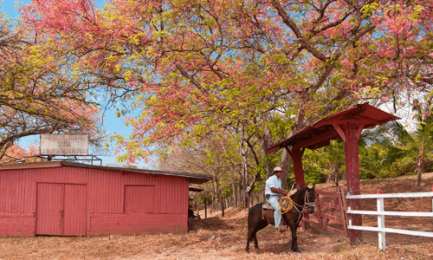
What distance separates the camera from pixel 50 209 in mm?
16203

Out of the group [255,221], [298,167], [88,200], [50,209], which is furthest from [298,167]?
[50,209]

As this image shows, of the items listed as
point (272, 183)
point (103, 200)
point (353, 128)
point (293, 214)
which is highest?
point (353, 128)

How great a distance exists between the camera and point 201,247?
11539 millimetres

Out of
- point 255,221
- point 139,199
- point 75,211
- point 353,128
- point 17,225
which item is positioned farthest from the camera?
point 139,199

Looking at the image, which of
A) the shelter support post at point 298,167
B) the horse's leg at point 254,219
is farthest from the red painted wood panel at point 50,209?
the shelter support post at point 298,167

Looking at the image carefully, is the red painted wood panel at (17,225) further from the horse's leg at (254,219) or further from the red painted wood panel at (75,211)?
the horse's leg at (254,219)

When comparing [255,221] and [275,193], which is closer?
[275,193]

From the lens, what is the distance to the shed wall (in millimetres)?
15992

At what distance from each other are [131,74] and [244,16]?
518cm

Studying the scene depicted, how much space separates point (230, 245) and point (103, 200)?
777 cm

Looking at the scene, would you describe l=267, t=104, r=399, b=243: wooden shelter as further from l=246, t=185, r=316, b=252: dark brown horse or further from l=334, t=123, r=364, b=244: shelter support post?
l=246, t=185, r=316, b=252: dark brown horse

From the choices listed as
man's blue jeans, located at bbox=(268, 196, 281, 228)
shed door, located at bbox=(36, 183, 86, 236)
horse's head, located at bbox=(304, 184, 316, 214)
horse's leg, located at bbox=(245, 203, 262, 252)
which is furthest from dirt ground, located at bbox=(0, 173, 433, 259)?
horse's head, located at bbox=(304, 184, 316, 214)

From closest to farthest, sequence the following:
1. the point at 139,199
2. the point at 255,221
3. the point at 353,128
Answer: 1. the point at 353,128
2. the point at 255,221
3. the point at 139,199

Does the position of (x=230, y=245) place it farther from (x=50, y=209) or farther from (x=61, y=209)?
(x=50, y=209)
